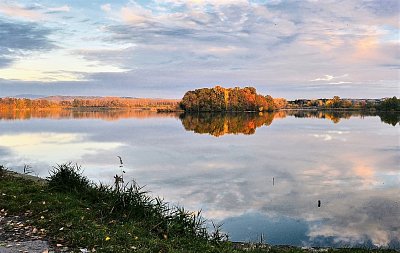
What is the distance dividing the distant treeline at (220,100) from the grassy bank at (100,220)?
4208 inches

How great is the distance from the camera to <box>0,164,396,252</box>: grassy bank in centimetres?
670

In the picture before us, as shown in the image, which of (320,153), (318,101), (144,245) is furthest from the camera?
(318,101)

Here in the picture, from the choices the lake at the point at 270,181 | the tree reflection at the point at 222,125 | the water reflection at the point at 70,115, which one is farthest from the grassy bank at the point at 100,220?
the water reflection at the point at 70,115

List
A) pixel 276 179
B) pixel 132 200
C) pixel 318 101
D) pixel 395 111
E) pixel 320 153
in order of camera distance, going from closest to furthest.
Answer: pixel 132 200, pixel 276 179, pixel 320 153, pixel 395 111, pixel 318 101

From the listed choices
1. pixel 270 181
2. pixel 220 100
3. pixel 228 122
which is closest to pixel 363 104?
pixel 220 100

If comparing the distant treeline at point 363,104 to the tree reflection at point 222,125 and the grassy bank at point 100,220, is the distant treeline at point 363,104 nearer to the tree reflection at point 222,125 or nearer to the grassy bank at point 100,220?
the tree reflection at point 222,125

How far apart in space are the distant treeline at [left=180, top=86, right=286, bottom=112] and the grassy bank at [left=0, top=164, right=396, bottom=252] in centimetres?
10688

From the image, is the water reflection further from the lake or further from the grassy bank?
the grassy bank

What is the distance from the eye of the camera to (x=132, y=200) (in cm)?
892

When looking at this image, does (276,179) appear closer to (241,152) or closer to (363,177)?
(363,177)

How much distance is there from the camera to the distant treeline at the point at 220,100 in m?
117

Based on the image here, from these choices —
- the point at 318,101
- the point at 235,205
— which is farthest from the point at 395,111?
the point at 235,205

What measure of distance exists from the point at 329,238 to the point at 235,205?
12.7 feet

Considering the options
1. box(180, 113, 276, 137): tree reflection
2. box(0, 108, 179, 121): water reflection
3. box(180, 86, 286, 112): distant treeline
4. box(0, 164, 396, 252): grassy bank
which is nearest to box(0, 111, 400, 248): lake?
box(0, 164, 396, 252): grassy bank
